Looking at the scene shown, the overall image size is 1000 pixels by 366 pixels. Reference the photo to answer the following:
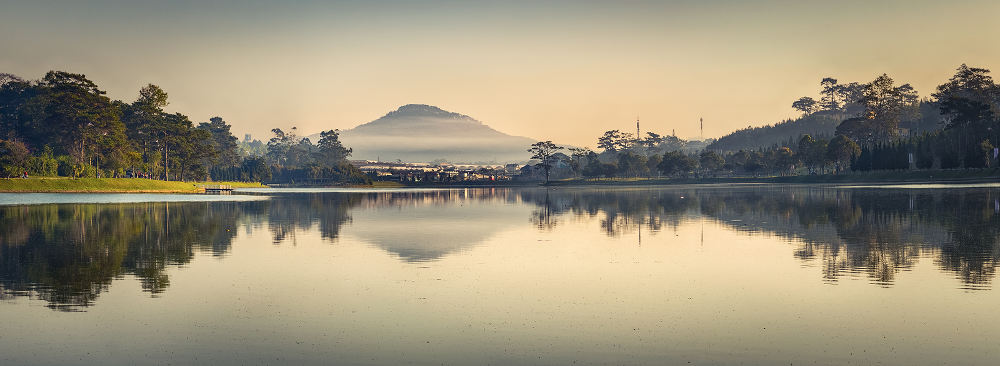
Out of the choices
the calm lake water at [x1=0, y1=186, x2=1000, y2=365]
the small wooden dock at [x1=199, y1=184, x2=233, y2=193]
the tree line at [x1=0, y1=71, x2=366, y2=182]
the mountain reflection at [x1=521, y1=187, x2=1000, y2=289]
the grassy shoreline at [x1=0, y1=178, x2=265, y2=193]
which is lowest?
the calm lake water at [x1=0, y1=186, x2=1000, y2=365]

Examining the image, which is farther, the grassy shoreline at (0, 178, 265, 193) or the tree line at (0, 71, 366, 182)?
the tree line at (0, 71, 366, 182)

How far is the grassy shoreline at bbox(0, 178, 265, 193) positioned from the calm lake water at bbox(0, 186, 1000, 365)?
76.7 metres

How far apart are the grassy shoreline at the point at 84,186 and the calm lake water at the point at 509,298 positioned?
252 ft

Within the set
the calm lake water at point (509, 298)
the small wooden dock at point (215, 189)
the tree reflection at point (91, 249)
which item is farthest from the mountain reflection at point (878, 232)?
the small wooden dock at point (215, 189)

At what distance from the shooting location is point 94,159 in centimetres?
12700

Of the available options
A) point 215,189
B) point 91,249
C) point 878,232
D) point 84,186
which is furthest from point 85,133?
point 878,232

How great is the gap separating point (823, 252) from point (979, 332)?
12.0m

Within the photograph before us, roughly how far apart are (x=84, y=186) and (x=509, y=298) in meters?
106

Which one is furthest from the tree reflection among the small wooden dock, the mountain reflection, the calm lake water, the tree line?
the small wooden dock

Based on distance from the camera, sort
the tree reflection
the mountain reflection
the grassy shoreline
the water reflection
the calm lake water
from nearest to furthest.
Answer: the calm lake water < the tree reflection < the water reflection < the mountain reflection < the grassy shoreline

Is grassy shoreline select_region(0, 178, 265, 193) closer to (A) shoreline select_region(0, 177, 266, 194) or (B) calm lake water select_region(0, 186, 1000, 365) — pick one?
(A) shoreline select_region(0, 177, 266, 194)

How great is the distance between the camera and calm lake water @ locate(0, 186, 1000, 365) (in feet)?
39.0

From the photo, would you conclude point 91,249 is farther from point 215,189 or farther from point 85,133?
point 215,189

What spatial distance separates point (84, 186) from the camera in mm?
103125
